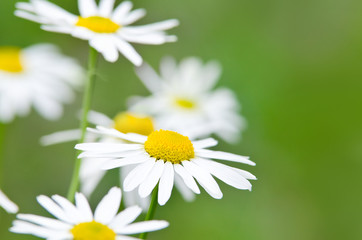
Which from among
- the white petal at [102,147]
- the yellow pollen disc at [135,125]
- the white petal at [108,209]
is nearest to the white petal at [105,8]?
the yellow pollen disc at [135,125]

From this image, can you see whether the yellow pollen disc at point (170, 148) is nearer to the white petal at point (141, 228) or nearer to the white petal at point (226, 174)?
the white petal at point (226, 174)

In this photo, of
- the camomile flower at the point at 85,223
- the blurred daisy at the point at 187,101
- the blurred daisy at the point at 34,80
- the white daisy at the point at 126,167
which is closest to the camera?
the camomile flower at the point at 85,223

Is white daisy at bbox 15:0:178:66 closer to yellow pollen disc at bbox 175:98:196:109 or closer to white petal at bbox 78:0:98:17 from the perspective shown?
white petal at bbox 78:0:98:17

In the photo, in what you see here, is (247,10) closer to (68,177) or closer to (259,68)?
(259,68)

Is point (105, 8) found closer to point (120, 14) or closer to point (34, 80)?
point (120, 14)

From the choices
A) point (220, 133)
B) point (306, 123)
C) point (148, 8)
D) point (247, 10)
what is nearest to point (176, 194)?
point (220, 133)
